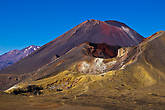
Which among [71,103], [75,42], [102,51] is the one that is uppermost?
[75,42]

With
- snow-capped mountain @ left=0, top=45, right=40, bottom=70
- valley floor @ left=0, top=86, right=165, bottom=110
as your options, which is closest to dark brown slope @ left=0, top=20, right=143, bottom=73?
valley floor @ left=0, top=86, right=165, bottom=110

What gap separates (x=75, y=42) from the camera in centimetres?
4459

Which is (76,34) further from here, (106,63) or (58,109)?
(58,109)

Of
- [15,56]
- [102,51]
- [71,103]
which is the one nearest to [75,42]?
[102,51]

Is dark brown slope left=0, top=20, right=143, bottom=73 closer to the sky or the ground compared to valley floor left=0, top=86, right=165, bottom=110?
closer to the sky

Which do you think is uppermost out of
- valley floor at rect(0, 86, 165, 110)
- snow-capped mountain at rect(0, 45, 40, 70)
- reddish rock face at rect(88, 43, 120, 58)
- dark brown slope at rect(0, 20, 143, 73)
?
snow-capped mountain at rect(0, 45, 40, 70)

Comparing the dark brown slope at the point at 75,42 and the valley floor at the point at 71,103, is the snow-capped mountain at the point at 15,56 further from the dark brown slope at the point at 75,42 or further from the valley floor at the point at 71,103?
the valley floor at the point at 71,103

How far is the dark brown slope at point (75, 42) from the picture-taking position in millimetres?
39906

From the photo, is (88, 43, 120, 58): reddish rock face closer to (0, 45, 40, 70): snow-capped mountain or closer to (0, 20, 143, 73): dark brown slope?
(0, 20, 143, 73): dark brown slope

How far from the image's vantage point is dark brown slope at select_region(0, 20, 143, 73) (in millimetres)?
39906

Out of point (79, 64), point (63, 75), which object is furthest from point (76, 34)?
point (63, 75)

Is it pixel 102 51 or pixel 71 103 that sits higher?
pixel 102 51

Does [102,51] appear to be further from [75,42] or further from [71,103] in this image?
[71,103]

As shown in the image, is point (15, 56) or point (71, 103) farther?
point (15, 56)
